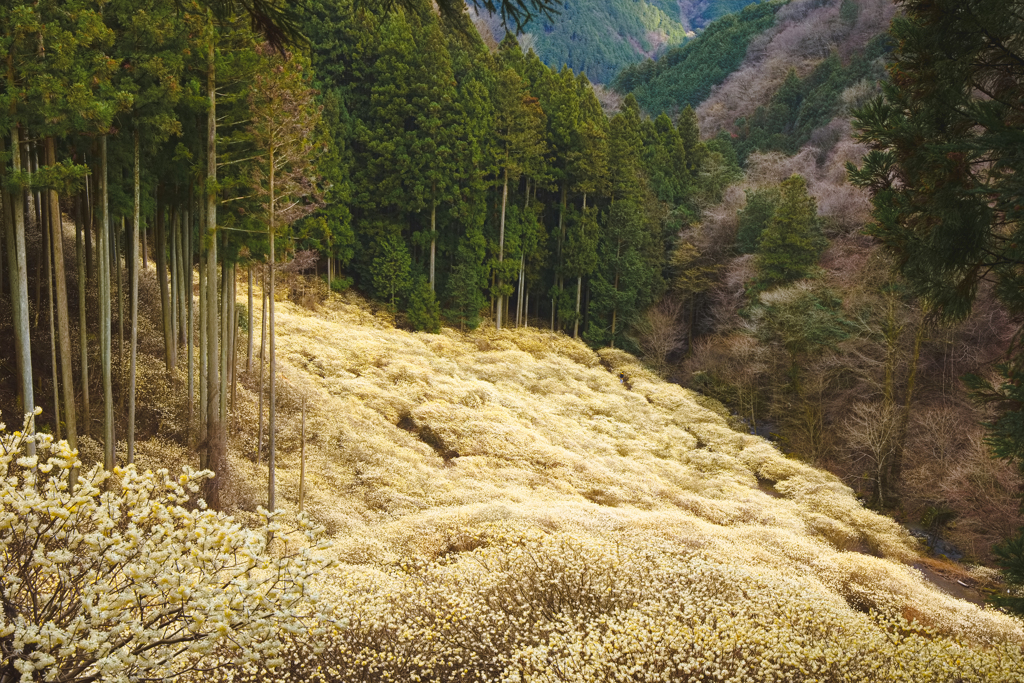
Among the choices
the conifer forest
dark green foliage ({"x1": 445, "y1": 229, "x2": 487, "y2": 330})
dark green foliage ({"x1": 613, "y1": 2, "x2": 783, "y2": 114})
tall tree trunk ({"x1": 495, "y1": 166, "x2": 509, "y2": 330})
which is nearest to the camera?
the conifer forest

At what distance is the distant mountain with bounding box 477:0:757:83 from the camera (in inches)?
4171

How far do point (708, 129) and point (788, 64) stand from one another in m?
8.98

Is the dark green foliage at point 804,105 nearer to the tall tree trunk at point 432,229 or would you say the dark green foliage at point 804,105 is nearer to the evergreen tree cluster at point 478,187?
the evergreen tree cluster at point 478,187

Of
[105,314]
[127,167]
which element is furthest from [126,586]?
[127,167]

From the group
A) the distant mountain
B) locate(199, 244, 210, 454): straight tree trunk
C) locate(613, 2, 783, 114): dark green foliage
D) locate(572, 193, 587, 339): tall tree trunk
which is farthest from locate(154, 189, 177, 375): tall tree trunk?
the distant mountain

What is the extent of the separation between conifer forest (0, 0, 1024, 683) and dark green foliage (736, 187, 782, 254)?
23 cm

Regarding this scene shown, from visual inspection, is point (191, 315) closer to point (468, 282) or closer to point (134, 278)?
point (134, 278)

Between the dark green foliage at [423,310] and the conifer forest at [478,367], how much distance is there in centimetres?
17

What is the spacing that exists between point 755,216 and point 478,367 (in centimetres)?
1859

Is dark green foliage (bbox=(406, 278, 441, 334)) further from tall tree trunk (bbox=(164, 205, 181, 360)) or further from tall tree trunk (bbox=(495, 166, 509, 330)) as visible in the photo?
tall tree trunk (bbox=(164, 205, 181, 360))

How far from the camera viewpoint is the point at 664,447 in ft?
72.6

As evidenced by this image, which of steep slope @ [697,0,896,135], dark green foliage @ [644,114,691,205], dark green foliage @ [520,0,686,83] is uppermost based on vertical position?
dark green foliage @ [520,0,686,83]

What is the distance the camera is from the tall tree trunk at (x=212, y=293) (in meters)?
12.1

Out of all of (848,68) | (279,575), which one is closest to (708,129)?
(848,68)
